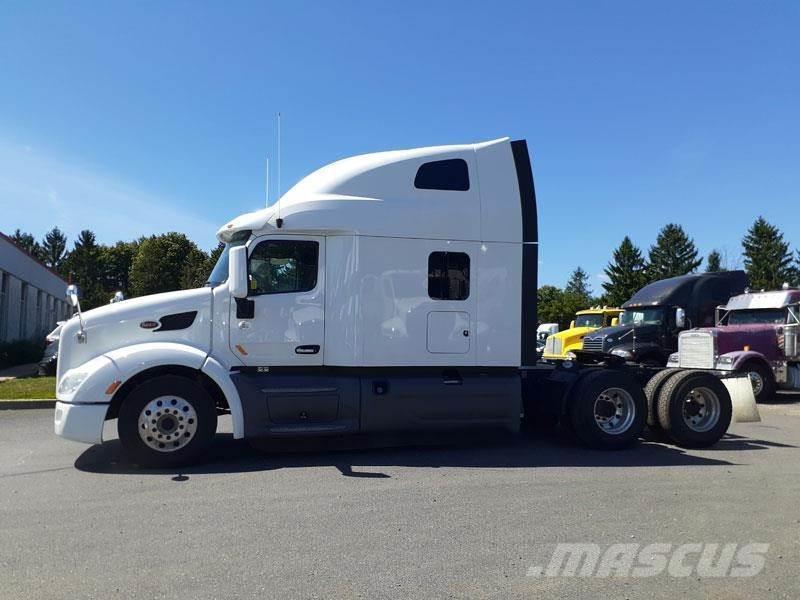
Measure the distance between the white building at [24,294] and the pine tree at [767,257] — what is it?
67322mm

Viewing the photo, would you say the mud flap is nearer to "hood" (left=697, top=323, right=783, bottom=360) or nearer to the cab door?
"hood" (left=697, top=323, right=783, bottom=360)

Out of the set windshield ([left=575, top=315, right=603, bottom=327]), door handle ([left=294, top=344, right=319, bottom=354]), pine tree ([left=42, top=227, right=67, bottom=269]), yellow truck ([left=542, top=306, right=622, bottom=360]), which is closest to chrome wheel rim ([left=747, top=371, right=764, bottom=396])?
yellow truck ([left=542, top=306, right=622, bottom=360])

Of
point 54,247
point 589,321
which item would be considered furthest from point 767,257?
point 54,247

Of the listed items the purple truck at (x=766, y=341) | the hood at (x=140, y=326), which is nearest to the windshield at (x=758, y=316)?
the purple truck at (x=766, y=341)

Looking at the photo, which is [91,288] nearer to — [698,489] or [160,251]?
[160,251]

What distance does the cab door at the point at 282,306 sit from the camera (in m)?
7.18

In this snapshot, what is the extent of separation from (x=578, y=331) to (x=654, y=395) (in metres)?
12.1

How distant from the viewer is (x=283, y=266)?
7352 mm

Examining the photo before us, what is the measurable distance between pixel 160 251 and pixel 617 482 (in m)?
48.5

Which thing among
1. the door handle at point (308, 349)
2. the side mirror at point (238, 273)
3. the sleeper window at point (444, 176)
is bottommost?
the door handle at point (308, 349)

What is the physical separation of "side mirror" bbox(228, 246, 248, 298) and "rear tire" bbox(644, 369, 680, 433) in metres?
5.52

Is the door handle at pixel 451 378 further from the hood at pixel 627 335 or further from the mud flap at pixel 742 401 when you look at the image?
the hood at pixel 627 335

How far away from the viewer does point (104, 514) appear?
5.18m

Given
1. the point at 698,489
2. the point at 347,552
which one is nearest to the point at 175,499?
the point at 347,552
